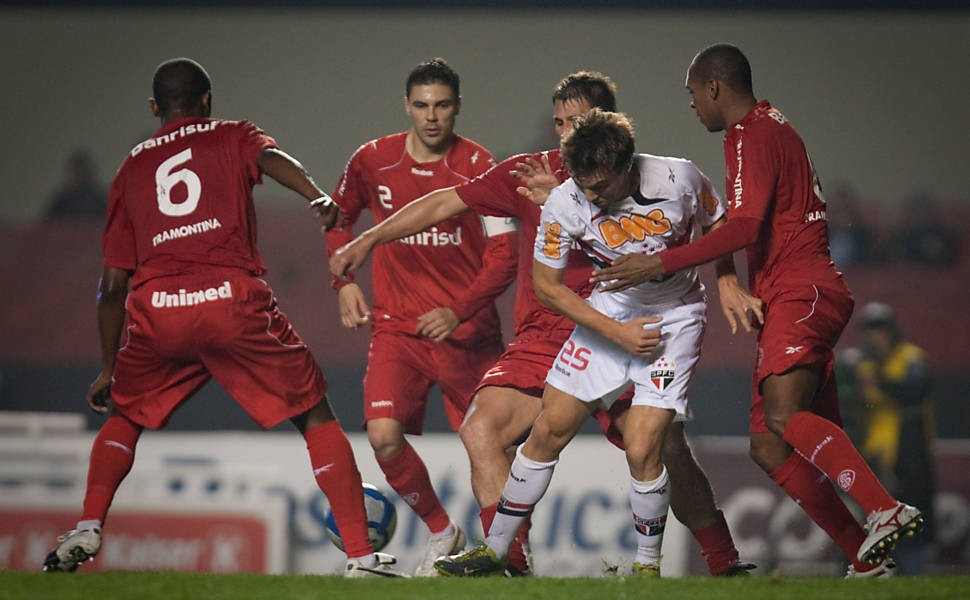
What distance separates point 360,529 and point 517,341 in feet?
3.99

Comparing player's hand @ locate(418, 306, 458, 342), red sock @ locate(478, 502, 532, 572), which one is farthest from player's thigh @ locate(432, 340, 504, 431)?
red sock @ locate(478, 502, 532, 572)

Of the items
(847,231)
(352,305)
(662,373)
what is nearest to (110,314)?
(352,305)

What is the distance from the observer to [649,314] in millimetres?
4469

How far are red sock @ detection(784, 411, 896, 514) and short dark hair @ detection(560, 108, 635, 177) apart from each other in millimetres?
1210

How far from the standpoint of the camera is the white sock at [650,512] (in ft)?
14.2

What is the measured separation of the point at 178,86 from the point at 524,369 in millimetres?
1946

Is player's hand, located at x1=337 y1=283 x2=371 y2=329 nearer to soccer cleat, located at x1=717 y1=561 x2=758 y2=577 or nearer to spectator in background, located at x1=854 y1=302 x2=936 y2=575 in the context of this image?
soccer cleat, located at x1=717 y1=561 x2=758 y2=577

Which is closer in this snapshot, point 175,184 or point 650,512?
point 650,512

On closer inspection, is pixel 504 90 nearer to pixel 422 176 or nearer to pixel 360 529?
pixel 422 176

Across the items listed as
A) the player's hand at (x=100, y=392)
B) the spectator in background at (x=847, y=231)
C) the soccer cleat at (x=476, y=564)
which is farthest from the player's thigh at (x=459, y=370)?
the spectator in background at (x=847, y=231)

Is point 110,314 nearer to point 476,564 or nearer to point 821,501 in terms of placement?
point 476,564

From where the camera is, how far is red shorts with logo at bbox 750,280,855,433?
168 inches

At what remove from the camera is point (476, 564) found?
4.47 meters

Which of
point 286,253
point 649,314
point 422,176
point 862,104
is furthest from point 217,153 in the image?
point 862,104
